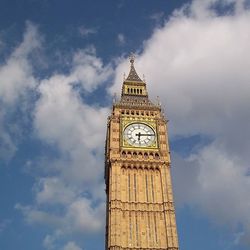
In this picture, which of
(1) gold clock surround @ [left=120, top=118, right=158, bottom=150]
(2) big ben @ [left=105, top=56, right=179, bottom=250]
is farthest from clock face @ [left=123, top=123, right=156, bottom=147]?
(1) gold clock surround @ [left=120, top=118, right=158, bottom=150]

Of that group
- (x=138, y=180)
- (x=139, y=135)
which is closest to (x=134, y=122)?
(x=139, y=135)

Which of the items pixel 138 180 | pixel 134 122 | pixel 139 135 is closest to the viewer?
pixel 138 180

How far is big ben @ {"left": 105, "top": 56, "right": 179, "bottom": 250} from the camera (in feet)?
184

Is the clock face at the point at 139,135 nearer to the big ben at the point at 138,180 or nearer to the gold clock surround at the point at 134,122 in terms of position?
the big ben at the point at 138,180

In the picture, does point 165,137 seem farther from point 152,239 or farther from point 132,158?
point 152,239

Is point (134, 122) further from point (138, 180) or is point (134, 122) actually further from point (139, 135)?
point (138, 180)

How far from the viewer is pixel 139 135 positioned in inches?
2586

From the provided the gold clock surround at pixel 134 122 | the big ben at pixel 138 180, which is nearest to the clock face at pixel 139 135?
the big ben at pixel 138 180

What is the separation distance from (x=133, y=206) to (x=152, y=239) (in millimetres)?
5158

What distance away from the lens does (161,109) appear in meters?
71.4

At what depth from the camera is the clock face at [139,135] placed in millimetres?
64688

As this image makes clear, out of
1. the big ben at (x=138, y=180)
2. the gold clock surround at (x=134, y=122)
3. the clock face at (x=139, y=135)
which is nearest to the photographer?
the big ben at (x=138, y=180)

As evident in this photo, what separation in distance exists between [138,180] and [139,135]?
24.3 ft

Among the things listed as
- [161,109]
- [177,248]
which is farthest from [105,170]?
[177,248]
